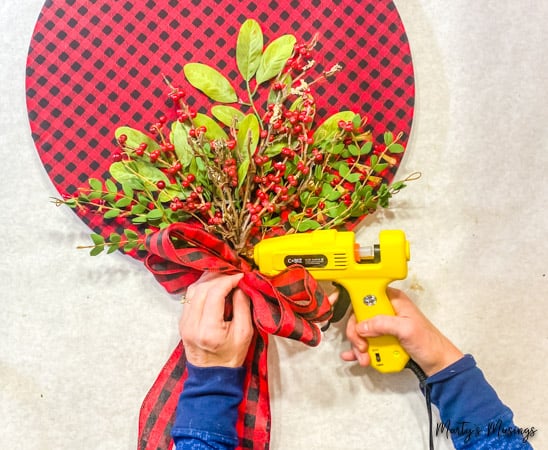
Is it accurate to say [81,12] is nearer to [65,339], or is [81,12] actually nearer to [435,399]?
[65,339]

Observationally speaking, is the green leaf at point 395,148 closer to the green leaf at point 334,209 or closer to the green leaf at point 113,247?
the green leaf at point 334,209

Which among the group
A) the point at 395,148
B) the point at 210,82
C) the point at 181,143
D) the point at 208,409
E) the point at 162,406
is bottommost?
the point at 162,406

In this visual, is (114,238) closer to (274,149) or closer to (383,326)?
(274,149)

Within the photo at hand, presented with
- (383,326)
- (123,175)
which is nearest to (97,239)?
(123,175)

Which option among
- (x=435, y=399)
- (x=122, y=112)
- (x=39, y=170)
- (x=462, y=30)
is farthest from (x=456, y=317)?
(x=39, y=170)

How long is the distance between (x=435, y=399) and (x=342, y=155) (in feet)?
1.66

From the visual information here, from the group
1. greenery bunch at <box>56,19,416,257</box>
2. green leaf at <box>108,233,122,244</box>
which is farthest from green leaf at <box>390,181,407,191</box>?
green leaf at <box>108,233,122,244</box>

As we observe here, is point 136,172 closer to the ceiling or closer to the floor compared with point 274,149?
closer to the floor

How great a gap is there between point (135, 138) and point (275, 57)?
32cm

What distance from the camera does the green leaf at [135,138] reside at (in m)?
1.03

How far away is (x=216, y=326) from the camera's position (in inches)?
36.8

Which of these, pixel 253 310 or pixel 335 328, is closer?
pixel 253 310

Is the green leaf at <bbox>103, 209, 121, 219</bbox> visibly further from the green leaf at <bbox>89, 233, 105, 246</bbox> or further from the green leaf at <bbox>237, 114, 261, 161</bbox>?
the green leaf at <bbox>237, 114, 261, 161</bbox>

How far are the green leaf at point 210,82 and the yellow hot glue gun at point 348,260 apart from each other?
303 millimetres
